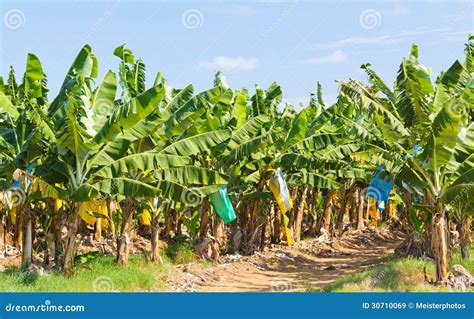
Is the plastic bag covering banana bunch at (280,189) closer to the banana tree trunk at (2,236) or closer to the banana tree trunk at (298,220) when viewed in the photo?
the banana tree trunk at (298,220)

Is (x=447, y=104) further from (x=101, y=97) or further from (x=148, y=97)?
(x=101, y=97)

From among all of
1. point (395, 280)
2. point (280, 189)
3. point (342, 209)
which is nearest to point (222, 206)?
point (280, 189)

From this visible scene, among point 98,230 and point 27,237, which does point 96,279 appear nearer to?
point 27,237

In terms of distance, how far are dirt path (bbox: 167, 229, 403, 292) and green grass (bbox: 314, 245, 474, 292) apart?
4.05 ft

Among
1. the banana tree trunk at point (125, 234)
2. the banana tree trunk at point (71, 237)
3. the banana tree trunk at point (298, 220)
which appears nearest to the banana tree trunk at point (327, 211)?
the banana tree trunk at point (298, 220)

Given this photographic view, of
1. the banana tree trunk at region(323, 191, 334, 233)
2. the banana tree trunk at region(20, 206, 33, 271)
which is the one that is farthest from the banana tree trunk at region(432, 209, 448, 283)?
the banana tree trunk at region(323, 191, 334, 233)

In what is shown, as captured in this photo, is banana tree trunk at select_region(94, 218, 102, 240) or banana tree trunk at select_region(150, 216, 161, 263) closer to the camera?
banana tree trunk at select_region(150, 216, 161, 263)

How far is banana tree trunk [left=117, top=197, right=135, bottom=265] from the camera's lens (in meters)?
11.9

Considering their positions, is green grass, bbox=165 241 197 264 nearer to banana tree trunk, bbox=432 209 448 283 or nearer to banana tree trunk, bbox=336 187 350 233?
banana tree trunk, bbox=432 209 448 283

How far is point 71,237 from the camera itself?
10.3 metres

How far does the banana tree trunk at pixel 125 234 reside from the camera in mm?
11883

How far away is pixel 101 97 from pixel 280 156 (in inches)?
226

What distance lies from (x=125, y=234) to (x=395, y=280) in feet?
17.4

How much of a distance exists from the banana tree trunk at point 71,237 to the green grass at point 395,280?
434cm
